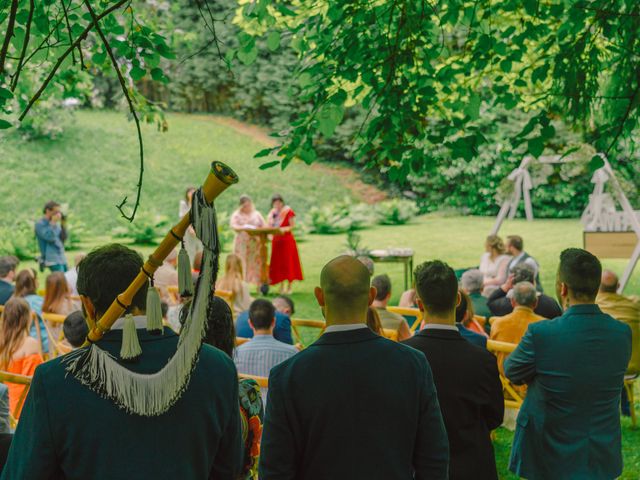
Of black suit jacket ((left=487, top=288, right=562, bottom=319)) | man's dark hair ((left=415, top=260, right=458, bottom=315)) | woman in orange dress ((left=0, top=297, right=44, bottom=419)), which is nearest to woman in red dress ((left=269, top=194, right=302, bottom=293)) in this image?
black suit jacket ((left=487, top=288, right=562, bottom=319))

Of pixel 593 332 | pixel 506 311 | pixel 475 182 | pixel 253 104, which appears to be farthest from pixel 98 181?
pixel 593 332

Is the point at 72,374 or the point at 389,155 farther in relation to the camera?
the point at 389,155

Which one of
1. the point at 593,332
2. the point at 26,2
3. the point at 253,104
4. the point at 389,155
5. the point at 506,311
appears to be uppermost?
the point at 253,104

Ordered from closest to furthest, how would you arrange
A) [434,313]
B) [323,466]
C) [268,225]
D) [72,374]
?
[72,374]
[323,466]
[434,313]
[268,225]

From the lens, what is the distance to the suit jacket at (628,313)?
5.62 meters

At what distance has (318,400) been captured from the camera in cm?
228

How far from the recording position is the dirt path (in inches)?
1076

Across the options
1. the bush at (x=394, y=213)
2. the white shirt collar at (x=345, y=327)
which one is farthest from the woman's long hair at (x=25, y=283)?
the bush at (x=394, y=213)

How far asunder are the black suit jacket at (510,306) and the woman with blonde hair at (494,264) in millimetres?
1121

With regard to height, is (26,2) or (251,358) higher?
(26,2)

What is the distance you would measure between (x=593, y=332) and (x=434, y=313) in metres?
0.90

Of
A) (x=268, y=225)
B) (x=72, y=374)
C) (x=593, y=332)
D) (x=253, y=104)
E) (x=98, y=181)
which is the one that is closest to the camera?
(x=72, y=374)

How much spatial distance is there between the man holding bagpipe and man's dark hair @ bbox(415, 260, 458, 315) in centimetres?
132

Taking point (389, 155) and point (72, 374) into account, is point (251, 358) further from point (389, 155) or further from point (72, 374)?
point (72, 374)
